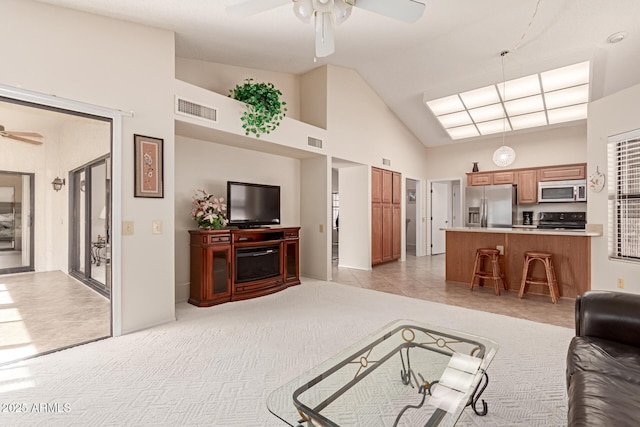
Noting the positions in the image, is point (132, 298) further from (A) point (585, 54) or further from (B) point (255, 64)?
(A) point (585, 54)

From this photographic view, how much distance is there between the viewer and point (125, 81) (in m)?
2.88

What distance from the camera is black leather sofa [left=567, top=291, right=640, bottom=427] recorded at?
113 centimetres

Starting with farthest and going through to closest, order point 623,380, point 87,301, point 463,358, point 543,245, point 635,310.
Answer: point 543,245 < point 87,301 < point 463,358 < point 635,310 < point 623,380

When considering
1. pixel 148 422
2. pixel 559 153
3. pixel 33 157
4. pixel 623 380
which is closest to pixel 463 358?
pixel 623 380

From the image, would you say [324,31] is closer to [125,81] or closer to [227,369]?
[125,81]

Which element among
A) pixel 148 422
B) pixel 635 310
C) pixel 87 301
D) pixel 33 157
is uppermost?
pixel 33 157

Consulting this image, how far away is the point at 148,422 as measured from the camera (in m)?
1.67

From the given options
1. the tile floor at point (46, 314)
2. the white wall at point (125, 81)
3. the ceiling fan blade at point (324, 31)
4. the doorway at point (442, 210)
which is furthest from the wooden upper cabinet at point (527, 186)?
the tile floor at point (46, 314)

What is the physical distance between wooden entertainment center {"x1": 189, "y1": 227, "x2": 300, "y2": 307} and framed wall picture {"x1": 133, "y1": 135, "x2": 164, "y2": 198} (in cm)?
84

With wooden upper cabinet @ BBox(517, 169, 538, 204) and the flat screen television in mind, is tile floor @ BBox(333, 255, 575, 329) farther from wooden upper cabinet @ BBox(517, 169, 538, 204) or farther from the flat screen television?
wooden upper cabinet @ BBox(517, 169, 538, 204)

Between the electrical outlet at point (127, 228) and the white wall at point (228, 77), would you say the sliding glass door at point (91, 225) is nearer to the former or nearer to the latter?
the electrical outlet at point (127, 228)

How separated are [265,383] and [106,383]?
1059 millimetres

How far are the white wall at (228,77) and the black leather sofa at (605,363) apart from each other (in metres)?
4.57

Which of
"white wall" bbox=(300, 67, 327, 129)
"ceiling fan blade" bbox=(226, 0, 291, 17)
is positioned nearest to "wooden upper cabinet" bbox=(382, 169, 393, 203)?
"white wall" bbox=(300, 67, 327, 129)
